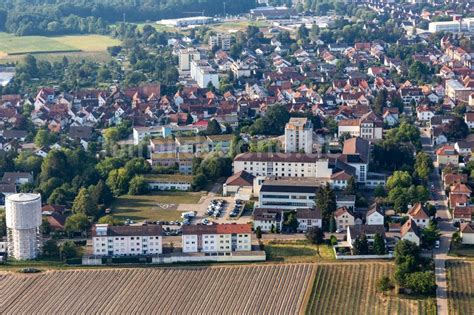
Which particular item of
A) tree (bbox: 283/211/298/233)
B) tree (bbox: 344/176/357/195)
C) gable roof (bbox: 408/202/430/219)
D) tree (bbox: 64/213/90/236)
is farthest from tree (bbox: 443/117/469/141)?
tree (bbox: 64/213/90/236)

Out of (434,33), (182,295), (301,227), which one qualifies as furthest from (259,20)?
(182,295)

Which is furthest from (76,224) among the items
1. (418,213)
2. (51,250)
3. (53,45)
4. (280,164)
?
(53,45)

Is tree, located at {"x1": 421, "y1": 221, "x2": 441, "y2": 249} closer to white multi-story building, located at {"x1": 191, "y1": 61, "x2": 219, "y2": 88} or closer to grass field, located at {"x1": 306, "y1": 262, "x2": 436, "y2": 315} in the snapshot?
grass field, located at {"x1": 306, "y1": 262, "x2": 436, "y2": 315}

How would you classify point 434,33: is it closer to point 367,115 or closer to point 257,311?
point 367,115

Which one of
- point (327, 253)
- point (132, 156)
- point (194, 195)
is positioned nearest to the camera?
point (327, 253)

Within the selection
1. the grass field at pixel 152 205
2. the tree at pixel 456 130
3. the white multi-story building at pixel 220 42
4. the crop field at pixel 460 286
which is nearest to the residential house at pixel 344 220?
the crop field at pixel 460 286

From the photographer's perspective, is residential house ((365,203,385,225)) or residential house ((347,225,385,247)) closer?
residential house ((347,225,385,247))

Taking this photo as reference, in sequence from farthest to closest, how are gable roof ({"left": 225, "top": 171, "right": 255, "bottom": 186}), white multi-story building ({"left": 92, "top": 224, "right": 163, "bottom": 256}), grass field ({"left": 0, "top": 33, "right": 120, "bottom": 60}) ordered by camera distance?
grass field ({"left": 0, "top": 33, "right": 120, "bottom": 60}) → gable roof ({"left": 225, "top": 171, "right": 255, "bottom": 186}) → white multi-story building ({"left": 92, "top": 224, "right": 163, "bottom": 256})
